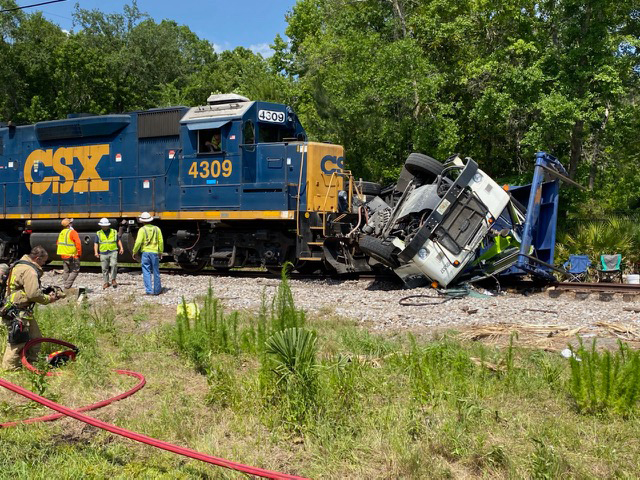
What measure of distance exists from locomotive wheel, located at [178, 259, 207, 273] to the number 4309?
2125 mm

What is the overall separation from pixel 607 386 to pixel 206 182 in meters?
10.6

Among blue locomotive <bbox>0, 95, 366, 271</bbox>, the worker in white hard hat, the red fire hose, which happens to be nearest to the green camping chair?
blue locomotive <bbox>0, 95, 366, 271</bbox>

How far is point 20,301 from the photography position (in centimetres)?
616

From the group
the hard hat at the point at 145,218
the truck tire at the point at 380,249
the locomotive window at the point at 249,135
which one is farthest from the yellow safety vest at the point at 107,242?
the truck tire at the point at 380,249

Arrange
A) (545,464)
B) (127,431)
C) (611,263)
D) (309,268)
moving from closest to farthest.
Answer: (545,464) → (127,431) → (611,263) → (309,268)

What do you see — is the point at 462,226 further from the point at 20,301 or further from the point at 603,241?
the point at 20,301

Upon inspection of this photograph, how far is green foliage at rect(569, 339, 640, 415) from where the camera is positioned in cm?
471

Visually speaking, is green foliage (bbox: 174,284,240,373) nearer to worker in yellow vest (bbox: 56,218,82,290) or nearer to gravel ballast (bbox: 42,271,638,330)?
gravel ballast (bbox: 42,271,638,330)

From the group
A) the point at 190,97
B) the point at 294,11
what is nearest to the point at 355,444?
the point at 294,11

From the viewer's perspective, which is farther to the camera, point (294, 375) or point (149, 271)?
point (149, 271)

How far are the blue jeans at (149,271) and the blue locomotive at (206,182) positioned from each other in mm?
2116

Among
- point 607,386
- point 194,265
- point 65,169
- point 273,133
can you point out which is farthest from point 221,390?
point 65,169

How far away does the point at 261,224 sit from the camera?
1350cm

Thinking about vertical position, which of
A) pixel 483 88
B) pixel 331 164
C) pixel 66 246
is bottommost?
pixel 66 246
